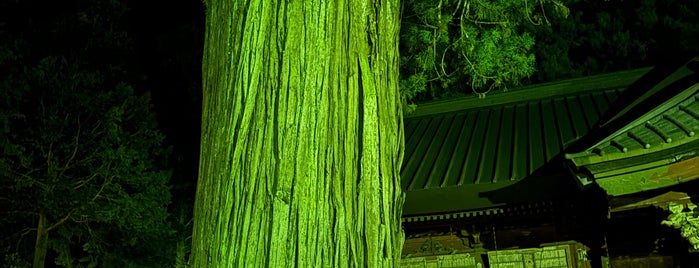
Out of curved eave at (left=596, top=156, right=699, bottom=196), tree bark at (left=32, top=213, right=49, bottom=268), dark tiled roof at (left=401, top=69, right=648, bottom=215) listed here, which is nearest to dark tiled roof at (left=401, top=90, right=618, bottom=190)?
dark tiled roof at (left=401, top=69, right=648, bottom=215)

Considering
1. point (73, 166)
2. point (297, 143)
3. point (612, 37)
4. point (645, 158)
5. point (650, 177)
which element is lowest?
point (297, 143)

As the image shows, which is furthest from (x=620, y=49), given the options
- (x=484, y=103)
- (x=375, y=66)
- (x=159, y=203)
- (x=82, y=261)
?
(x=375, y=66)

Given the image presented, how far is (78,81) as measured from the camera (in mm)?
7691

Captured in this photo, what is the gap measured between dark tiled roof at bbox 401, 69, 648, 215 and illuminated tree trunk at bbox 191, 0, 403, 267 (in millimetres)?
4251

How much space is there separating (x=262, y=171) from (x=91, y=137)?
632 centimetres

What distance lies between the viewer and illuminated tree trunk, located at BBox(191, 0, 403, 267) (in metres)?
1.97

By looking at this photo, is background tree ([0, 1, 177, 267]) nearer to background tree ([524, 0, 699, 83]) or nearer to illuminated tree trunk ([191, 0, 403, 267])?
illuminated tree trunk ([191, 0, 403, 267])

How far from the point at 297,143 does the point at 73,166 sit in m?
6.32

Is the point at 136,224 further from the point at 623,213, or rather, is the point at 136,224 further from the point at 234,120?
the point at 234,120

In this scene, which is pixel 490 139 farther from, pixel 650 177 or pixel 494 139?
pixel 650 177

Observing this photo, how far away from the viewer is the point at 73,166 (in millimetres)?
7484

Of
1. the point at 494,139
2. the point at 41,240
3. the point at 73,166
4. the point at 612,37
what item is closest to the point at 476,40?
the point at 494,139

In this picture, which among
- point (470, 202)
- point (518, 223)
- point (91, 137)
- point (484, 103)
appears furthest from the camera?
point (484, 103)

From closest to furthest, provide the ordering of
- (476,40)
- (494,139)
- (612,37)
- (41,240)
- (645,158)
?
(645,158) < (476,40) < (41,240) < (494,139) < (612,37)
